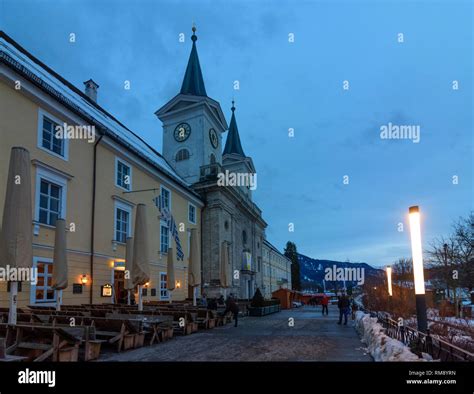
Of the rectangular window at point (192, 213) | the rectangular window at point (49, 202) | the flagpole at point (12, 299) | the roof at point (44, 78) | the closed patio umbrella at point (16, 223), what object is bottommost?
the flagpole at point (12, 299)

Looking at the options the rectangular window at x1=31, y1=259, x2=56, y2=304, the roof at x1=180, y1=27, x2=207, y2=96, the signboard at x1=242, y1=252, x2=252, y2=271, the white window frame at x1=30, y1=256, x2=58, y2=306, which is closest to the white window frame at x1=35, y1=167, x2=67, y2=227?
the white window frame at x1=30, y1=256, x2=58, y2=306

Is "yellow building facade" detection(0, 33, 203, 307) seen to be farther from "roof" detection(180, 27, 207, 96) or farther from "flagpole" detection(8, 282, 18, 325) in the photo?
"roof" detection(180, 27, 207, 96)

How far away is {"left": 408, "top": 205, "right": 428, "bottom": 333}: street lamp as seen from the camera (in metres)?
6.46

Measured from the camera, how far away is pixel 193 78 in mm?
41812

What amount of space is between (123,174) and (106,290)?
6688mm

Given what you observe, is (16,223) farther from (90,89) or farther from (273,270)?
(273,270)

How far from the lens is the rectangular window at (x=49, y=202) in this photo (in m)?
15.0

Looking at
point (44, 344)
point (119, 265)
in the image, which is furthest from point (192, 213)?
point (44, 344)

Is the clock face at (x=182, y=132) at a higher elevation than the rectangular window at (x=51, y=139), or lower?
higher

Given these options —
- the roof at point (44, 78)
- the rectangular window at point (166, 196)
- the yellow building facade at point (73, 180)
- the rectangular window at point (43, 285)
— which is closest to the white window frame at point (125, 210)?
the yellow building facade at point (73, 180)

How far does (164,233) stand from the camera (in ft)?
85.8
